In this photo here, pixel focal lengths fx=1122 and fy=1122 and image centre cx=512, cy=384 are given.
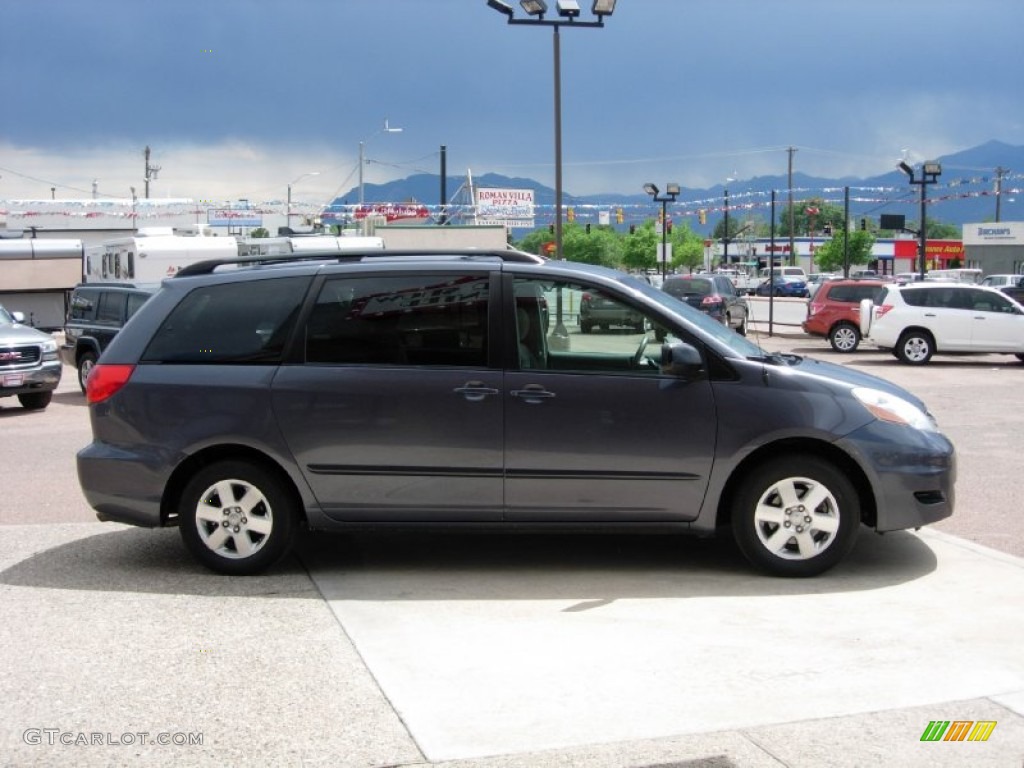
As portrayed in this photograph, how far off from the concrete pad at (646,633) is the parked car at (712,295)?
2147cm

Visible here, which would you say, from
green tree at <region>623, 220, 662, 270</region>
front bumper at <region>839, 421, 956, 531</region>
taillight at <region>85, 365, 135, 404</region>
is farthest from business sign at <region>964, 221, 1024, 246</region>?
taillight at <region>85, 365, 135, 404</region>

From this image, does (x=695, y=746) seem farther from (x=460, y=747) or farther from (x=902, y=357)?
(x=902, y=357)

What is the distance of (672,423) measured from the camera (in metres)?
6.07

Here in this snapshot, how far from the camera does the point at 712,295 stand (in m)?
29.1

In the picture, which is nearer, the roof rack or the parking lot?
the parking lot

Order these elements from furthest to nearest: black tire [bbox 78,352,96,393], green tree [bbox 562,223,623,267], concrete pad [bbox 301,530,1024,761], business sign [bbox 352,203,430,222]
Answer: green tree [bbox 562,223,623,267]
business sign [bbox 352,203,430,222]
black tire [bbox 78,352,96,393]
concrete pad [bbox 301,530,1024,761]

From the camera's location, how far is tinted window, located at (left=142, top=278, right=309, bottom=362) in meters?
6.37

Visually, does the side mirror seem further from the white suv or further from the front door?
the white suv

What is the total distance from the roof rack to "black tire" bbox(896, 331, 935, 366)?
16.8 m

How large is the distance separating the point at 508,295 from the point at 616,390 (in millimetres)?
802

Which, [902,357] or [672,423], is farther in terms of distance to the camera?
[902,357]

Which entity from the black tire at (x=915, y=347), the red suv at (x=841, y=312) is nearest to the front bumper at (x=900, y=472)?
the black tire at (x=915, y=347)

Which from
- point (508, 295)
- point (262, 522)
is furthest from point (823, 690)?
point (262, 522)

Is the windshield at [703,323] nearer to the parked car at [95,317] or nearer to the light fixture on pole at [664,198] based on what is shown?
the parked car at [95,317]
